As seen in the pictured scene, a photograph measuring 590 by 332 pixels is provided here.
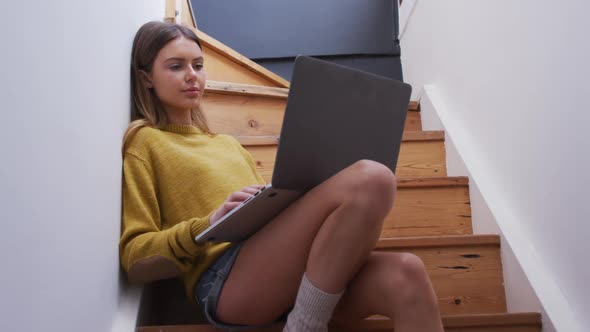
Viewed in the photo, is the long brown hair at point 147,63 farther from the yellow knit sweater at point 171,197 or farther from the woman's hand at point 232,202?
the woman's hand at point 232,202

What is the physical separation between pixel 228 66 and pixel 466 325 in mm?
1402

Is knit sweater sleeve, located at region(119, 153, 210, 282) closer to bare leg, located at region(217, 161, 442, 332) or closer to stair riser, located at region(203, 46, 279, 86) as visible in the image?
bare leg, located at region(217, 161, 442, 332)

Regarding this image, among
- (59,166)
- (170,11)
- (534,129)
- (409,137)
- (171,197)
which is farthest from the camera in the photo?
(170,11)

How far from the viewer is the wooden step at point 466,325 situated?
3.38 ft

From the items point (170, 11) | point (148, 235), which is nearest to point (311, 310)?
point (148, 235)

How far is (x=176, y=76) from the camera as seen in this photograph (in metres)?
1.28

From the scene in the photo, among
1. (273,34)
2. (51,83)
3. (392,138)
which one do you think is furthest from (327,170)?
(273,34)

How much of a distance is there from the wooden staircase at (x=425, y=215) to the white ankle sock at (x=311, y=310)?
0.14 m

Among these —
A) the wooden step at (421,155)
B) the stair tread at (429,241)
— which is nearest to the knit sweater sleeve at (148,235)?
the stair tread at (429,241)

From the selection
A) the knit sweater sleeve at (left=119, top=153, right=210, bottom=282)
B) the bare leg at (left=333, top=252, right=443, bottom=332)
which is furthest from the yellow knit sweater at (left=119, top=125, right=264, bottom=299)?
the bare leg at (left=333, top=252, right=443, bottom=332)

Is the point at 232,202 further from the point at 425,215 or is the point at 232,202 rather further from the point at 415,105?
the point at 415,105

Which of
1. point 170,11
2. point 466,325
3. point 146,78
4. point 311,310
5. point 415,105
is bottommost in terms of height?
point 466,325

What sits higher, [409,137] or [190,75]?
[190,75]

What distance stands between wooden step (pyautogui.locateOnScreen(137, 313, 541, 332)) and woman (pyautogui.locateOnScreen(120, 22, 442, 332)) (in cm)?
4
